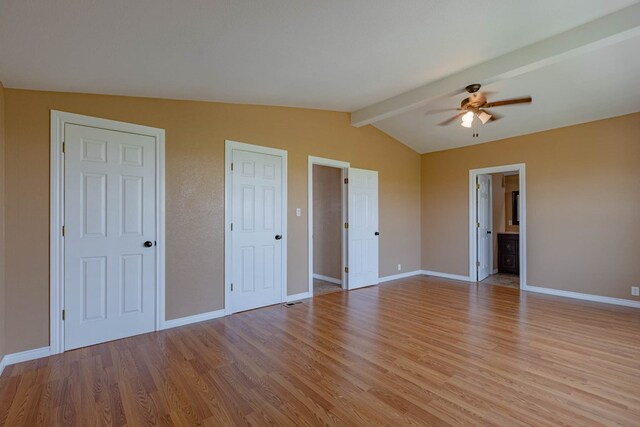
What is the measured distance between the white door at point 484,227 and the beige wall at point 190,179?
4.85ft

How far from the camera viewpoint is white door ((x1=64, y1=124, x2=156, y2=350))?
287 centimetres

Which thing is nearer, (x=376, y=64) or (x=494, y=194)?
(x=376, y=64)

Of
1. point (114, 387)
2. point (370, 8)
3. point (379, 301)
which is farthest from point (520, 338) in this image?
point (114, 387)

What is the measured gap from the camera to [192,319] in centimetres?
356

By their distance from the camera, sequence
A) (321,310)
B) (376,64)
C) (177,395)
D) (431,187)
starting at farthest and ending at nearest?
(431,187) → (321,310) → (376,64) → (177,395)

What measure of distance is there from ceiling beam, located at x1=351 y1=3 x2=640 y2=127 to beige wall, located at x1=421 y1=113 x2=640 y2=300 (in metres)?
2.43

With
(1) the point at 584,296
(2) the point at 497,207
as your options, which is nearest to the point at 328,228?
(2) the point at 497,207

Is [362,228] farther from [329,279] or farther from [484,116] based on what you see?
[484,116]

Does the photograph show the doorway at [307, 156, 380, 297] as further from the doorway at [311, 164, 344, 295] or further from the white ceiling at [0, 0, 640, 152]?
the white ceiling at [0, 0, 640, 152]

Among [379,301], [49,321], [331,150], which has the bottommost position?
[379,301]

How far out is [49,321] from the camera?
275 cm

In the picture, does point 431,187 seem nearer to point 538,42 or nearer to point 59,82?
point 538,42

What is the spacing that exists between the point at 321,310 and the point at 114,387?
2.38 meters

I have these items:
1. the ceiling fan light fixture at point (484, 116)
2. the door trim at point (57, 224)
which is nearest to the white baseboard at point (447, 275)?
the ceiling fan light fixture at point (484, 116)
